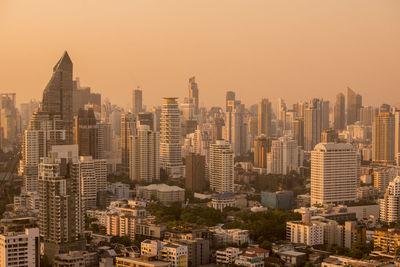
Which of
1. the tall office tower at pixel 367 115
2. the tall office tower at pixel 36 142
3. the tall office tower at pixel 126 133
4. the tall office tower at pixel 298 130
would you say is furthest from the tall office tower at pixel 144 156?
the tall office tower at pixel 298 130

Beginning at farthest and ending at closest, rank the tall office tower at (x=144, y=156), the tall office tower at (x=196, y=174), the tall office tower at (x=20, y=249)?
the tall office tower at (x=144, y=156)
the tall office tower at (x=196, y=174)
the tall office tower at (x=20, y=249)

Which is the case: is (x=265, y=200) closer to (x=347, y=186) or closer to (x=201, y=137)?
(x=347, y=186)

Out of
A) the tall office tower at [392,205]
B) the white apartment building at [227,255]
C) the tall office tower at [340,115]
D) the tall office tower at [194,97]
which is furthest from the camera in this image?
the tall office tower at [340,115]

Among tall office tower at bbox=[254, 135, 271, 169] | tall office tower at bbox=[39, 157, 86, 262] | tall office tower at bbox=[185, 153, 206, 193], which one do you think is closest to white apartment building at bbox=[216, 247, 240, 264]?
tall office tower at bbox=[39, 157, 86, 262]

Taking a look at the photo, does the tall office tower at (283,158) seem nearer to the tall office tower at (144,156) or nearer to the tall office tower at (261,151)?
the tall office tower at (261,151)

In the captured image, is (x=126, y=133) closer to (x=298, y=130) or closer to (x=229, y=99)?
(x=229, y=99)

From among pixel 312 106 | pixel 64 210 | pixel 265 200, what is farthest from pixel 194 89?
pixel 64 210

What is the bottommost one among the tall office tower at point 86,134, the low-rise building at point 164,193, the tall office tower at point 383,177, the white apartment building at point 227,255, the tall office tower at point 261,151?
A: the white apartment building at point 227,255
